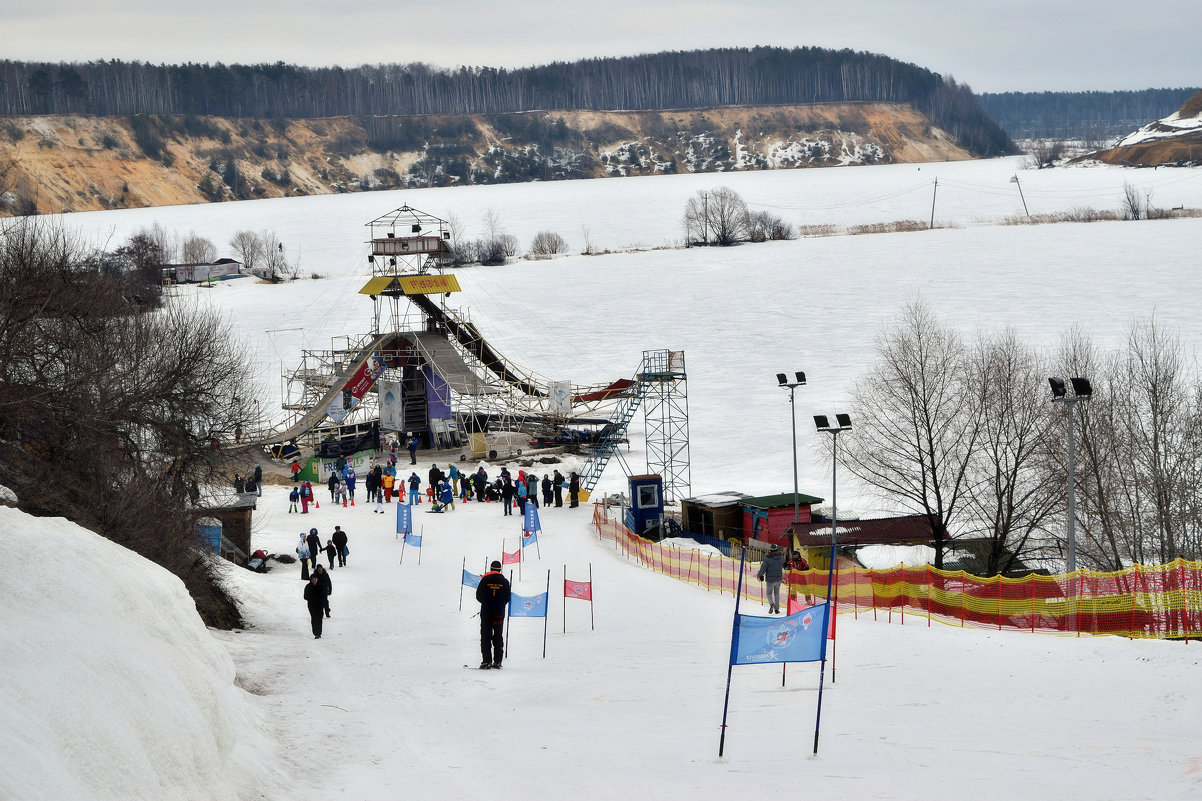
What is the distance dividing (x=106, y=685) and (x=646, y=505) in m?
22.9

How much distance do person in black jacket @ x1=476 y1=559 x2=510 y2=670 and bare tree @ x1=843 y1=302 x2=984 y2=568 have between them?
55.2ft

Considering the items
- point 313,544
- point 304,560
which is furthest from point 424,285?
point 304,560

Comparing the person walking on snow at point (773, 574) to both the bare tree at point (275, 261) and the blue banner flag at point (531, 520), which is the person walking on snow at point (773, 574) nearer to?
the blue banner flag at point (531, 520)

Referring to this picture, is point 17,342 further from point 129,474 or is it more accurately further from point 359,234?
point 359,234

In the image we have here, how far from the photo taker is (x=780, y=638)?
10344mm

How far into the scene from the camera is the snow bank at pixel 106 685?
7.53 meters

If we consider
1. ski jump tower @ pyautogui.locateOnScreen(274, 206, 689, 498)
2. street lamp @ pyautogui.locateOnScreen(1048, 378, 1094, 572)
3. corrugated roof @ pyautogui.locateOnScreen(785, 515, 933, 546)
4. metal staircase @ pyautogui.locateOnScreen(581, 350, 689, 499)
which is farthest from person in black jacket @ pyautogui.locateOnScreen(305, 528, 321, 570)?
ski jump tower @ pyautogui.locateOnScreen(274, 206, 689, 498)

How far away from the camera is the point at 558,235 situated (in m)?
115

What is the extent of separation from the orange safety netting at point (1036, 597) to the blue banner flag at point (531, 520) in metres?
6.40

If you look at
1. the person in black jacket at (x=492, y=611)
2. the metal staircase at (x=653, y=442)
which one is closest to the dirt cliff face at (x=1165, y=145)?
the metal staircase at (x=653, y=442)

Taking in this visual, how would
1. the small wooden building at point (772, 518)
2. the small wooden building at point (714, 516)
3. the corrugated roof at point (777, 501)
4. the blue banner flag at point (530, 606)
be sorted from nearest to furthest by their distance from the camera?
1. the blue banner flag at point (530, 606)
2. the small wooden building at point (772, 518)
3. the corrugated roof at point (777, 501)
4. the small wooden building at point (714, 516)

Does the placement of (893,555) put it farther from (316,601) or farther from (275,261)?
(275,261)

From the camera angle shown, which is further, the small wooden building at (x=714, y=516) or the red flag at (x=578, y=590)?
the small wooden building at (x=714, y=516)

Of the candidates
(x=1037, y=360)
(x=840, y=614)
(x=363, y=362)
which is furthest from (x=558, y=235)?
(x=840, y=614)
